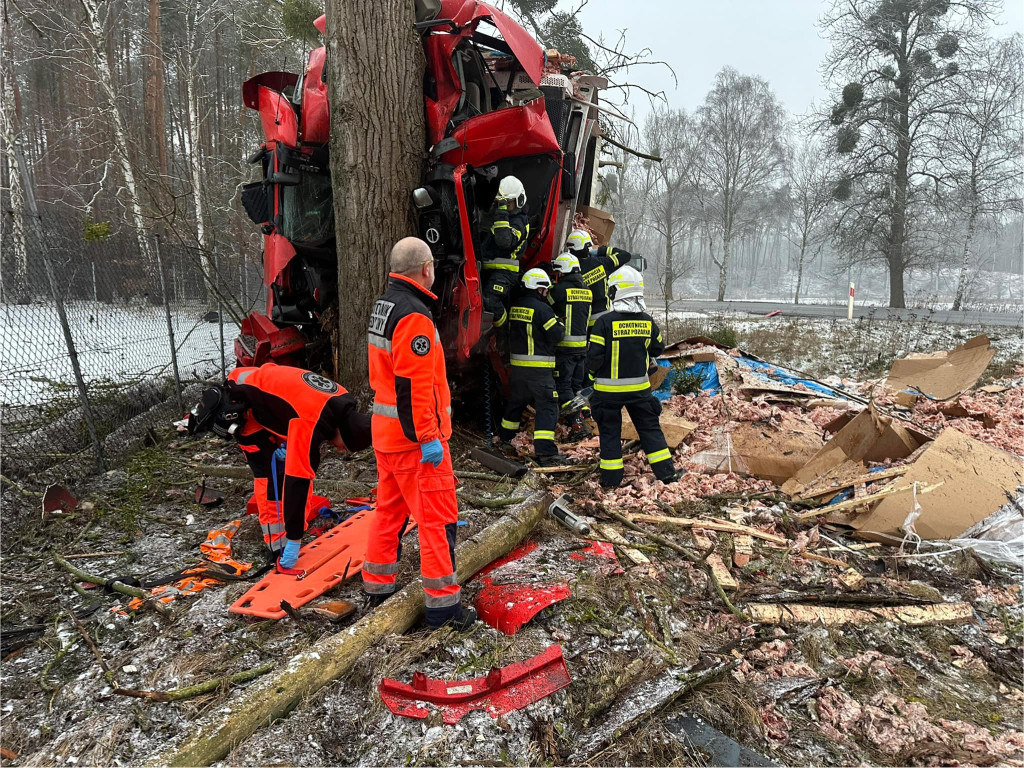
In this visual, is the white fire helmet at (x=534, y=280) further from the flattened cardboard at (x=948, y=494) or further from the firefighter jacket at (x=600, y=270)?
the flattened cardboard at (x=948, y=494)

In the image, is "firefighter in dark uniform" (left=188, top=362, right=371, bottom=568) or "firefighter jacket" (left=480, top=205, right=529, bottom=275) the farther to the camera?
"firefighter jacket" (left=480, top=205, right=529, bottom=275)

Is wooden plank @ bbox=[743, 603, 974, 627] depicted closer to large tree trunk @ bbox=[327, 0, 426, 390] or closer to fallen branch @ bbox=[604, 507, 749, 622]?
fallen branch @ bbox=[604, 507, 749, 622]

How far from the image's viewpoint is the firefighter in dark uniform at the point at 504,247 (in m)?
4.89

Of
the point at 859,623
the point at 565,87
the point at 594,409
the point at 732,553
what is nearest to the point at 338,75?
the point at 565,87

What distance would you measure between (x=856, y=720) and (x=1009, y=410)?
5512mm

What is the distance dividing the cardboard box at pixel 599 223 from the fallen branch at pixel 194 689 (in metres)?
6.41

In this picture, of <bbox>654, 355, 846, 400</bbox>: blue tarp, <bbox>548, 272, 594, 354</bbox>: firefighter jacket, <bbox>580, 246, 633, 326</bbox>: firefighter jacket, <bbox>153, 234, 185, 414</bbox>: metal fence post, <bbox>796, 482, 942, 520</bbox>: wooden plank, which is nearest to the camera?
<bbox>796, 482, 942, 520</bbox>: wooden plank

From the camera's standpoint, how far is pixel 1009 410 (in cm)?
632

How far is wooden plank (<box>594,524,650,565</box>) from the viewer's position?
141 inches

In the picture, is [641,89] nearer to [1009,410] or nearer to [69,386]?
[1009,410]

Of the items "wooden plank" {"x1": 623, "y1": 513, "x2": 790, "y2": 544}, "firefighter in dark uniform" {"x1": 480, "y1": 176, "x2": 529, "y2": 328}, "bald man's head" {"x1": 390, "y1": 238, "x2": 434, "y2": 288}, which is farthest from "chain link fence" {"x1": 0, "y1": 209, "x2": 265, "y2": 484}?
"wooden plank" {"x1": 623, "y1": 513, "x2": 790, "y2": 544}

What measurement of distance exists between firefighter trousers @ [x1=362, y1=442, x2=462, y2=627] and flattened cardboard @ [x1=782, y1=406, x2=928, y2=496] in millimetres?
3135

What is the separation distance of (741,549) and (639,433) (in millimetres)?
1370

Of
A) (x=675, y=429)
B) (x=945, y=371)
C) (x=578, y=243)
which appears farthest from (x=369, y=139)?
(x=945, y=371)
